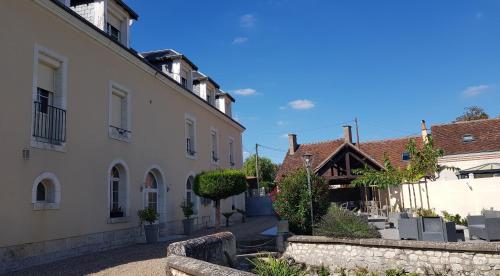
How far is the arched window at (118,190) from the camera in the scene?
12.2m

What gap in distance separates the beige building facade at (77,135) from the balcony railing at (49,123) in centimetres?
2

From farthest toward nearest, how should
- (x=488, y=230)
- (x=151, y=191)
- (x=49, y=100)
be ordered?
(x=151, y=191)
(x=49, y=100)
(x=488, y=230)

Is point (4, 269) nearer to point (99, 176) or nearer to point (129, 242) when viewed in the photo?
point (99, 176)

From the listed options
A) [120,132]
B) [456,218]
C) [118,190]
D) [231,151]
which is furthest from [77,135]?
[231,151]

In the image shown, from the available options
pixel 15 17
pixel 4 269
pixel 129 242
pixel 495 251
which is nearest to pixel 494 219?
pixel 495 251

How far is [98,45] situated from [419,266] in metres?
10.2

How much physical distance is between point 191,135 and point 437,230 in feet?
39.2

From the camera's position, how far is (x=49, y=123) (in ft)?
31.1

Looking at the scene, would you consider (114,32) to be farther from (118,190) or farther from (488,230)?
(488,230)

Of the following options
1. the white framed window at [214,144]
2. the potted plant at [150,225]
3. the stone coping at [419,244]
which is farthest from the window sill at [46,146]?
the white framed window at [214,144]

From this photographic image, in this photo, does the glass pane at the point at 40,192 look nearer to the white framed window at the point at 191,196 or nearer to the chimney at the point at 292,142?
the white framed window at the point at 191,196

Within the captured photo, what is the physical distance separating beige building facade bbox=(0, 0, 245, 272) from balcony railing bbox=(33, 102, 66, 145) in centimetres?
2

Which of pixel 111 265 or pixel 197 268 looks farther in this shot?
pixel 111 265

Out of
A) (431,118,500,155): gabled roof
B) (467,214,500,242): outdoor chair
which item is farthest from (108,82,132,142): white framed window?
(431,118,500,155): gabled roof
